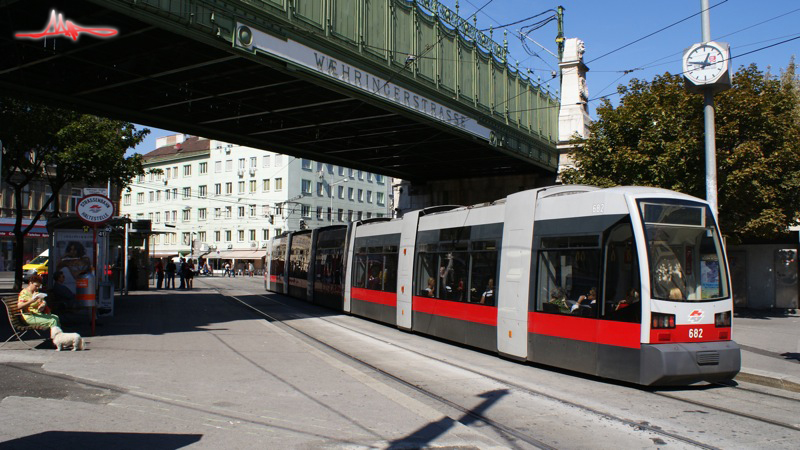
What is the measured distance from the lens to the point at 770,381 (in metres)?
10.2

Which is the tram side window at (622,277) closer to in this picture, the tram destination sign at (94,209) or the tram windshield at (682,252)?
the tram windshield at (682,252)

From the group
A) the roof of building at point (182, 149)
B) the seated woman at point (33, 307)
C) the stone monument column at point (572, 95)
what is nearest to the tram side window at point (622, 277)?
the seated woman at point (33, 307)

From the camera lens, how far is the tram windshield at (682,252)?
9.23 meters

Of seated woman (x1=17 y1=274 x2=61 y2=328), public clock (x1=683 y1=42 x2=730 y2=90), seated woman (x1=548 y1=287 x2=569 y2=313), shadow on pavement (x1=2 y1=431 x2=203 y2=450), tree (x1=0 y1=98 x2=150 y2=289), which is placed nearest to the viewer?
shadow on pavement (x1=2 y1=431 x2=203 y2=450)

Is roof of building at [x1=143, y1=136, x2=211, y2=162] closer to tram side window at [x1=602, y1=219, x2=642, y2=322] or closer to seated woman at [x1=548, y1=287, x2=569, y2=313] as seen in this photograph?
seated woman at [x1=548, y1=287, x2=569, y2=313]

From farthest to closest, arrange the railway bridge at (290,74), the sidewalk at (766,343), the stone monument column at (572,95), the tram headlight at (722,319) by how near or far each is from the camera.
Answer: the stone monument column at (572,95) < the railway bridge at (290,74) < the sidewalk at (766,343) < the tram headlight at (722,319)

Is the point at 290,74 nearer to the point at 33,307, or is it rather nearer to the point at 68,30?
the point at 68,30

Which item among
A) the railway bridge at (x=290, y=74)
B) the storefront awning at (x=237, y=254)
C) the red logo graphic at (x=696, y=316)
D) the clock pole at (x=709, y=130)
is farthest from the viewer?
the storefront awning at (x=237, y=254)

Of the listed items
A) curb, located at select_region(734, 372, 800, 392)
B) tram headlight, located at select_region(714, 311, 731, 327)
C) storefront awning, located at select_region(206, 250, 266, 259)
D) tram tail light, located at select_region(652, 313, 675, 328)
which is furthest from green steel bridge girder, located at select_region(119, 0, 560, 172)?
storefront awning, located at select_region(206, 250, 266, 259)

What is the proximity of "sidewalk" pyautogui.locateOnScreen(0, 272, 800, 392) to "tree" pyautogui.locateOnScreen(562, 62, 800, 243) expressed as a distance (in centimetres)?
302

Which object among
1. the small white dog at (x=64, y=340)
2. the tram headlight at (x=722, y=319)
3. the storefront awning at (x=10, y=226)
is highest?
the storefront awning at (x=10, y=226)

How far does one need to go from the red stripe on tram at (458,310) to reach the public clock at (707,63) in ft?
24.4

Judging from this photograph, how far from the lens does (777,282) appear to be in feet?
82.3

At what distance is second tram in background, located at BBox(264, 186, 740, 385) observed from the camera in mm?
9094
